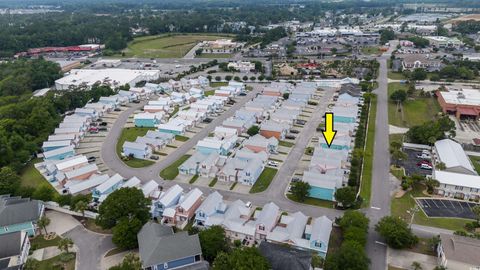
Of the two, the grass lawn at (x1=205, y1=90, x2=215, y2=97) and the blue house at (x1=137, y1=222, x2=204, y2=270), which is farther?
the grass lawn at (x1=205, y1=90, x2=215, y2=97)

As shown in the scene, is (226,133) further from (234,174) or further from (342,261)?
(342,261)

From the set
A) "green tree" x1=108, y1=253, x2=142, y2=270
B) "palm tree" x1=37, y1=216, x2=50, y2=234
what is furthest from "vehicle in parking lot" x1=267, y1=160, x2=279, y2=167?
"palm tree" x1=37, y1=216, x2=50, y2=234

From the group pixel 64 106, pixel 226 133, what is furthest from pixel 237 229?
pixel 64 106

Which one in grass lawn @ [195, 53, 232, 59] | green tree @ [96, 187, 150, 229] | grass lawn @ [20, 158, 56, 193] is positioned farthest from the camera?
grass lawn @ [195, 53, 232, 59]

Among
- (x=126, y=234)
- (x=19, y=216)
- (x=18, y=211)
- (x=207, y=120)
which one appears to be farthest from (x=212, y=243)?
(x=207, y=120)

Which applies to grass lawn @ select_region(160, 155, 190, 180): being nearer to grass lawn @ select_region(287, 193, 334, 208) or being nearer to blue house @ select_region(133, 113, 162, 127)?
blue house @ select_region(133, 113, 162, 127)

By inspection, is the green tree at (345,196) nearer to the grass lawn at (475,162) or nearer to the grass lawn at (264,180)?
the grass lawn at (264,180)
